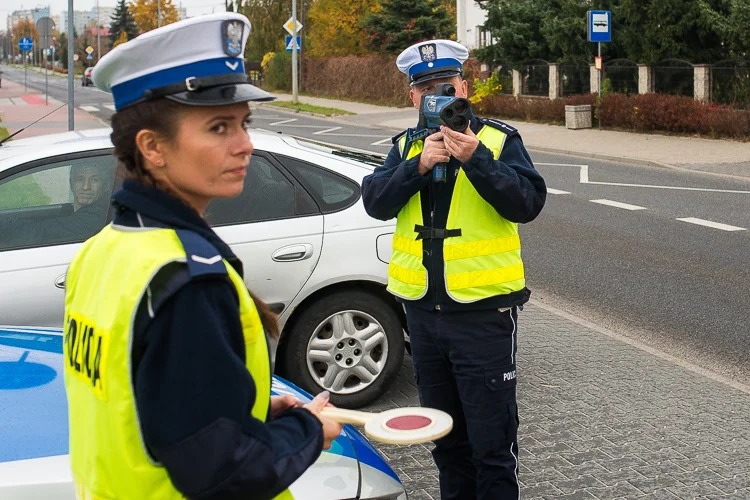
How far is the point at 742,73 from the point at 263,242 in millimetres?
20260

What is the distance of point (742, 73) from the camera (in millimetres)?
23219

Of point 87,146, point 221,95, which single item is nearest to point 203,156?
point 221,95

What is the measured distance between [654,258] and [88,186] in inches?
255

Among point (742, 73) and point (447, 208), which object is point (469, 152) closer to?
point (447, 208)

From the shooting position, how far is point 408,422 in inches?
82.0

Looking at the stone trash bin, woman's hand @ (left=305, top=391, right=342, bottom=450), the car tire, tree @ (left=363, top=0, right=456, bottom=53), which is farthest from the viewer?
tree @ (left=363, top=0, right=456, bottom=53)

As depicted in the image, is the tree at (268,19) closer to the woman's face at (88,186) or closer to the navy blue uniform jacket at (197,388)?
the woman's face at (88,186)

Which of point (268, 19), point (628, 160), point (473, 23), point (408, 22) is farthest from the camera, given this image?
point (268, 19)

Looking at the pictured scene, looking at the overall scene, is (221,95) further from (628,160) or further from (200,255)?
(628,160)

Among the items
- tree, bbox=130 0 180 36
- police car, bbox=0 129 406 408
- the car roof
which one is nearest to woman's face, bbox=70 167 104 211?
police car, bbox=0 129 406 408

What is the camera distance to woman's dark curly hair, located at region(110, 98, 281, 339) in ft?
5.77

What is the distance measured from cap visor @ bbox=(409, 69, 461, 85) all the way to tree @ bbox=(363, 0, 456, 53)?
38701 millimetres

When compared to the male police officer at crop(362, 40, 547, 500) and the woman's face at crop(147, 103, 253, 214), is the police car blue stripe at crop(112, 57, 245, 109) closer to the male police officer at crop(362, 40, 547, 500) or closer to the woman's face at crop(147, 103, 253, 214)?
the woman's face at crop(147, 103, 253, 214)

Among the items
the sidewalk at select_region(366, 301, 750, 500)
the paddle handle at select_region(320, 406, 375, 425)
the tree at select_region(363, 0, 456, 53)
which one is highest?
the tree at select_region(363, 0, 456, 53)
